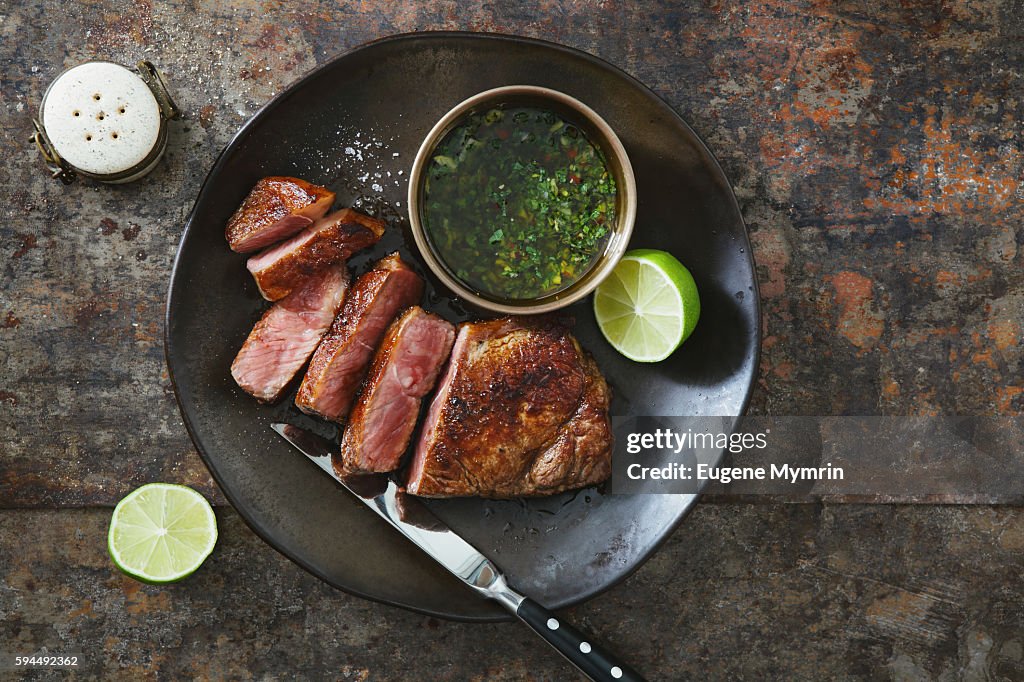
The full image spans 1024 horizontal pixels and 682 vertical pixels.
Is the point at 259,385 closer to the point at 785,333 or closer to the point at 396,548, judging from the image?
the point at 396,548

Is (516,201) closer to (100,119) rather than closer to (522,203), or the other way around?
(522,203)

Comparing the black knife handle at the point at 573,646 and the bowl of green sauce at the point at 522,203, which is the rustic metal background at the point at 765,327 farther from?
the bowl of green sauce at the point at 522,203

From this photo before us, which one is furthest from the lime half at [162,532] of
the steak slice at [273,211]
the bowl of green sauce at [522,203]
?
the bowl of green sauce at [522,203]

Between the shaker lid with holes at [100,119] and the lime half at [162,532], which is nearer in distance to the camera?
the shaker lid with holes at [100,119]

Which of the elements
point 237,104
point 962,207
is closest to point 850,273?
point 962,207

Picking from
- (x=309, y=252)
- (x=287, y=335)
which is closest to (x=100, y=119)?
(x=309, y=252)

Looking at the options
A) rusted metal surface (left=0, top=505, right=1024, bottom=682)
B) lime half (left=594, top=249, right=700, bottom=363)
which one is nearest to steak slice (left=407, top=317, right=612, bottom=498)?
lime half (left=594, top=249, right=700, bottom=363)

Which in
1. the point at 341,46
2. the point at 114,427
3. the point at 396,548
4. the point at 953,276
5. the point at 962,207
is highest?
the point at 341,46
